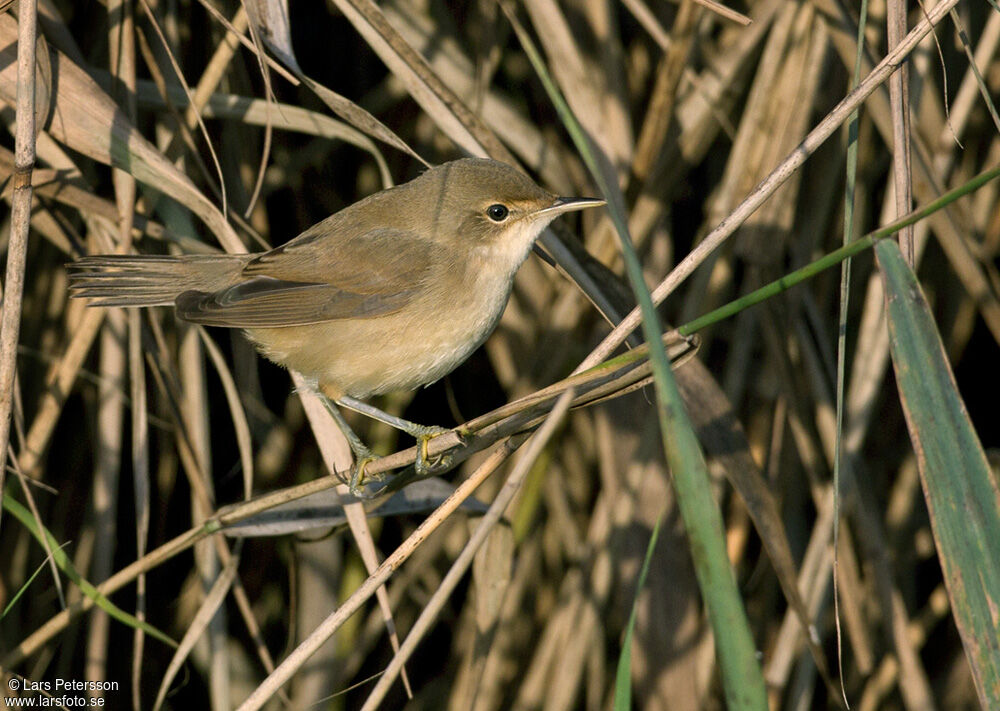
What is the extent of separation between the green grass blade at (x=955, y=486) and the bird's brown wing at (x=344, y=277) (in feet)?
4.17

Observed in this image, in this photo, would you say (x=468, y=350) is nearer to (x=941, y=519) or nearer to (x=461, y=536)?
(x=461, y=536)

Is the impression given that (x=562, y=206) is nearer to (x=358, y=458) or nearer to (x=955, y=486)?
(x=358, y=458)

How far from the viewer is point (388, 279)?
90.0 inches

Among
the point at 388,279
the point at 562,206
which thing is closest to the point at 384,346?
the point at 388,279

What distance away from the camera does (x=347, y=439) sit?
2.28 metres

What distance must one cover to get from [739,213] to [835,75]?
134 cm

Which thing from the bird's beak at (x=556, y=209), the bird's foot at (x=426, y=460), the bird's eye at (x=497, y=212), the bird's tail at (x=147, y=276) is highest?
the bird's tail at (x=147, y=276)

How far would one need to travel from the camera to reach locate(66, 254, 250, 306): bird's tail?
2.03 meters

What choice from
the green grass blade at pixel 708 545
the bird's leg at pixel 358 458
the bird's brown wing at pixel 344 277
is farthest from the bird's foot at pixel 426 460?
the green grass blade at pixel 708 545

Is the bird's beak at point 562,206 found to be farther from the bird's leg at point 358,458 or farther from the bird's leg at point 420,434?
the bird's leg at point 358,458

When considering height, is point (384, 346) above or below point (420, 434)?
above

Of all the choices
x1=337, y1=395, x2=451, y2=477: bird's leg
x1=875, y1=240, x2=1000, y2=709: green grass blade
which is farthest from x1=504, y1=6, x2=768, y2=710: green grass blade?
x1=337, y1=395, x2=451, y2=477: bird's leg

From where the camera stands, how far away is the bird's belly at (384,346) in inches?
86.0

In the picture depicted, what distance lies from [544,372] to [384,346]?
62cm
